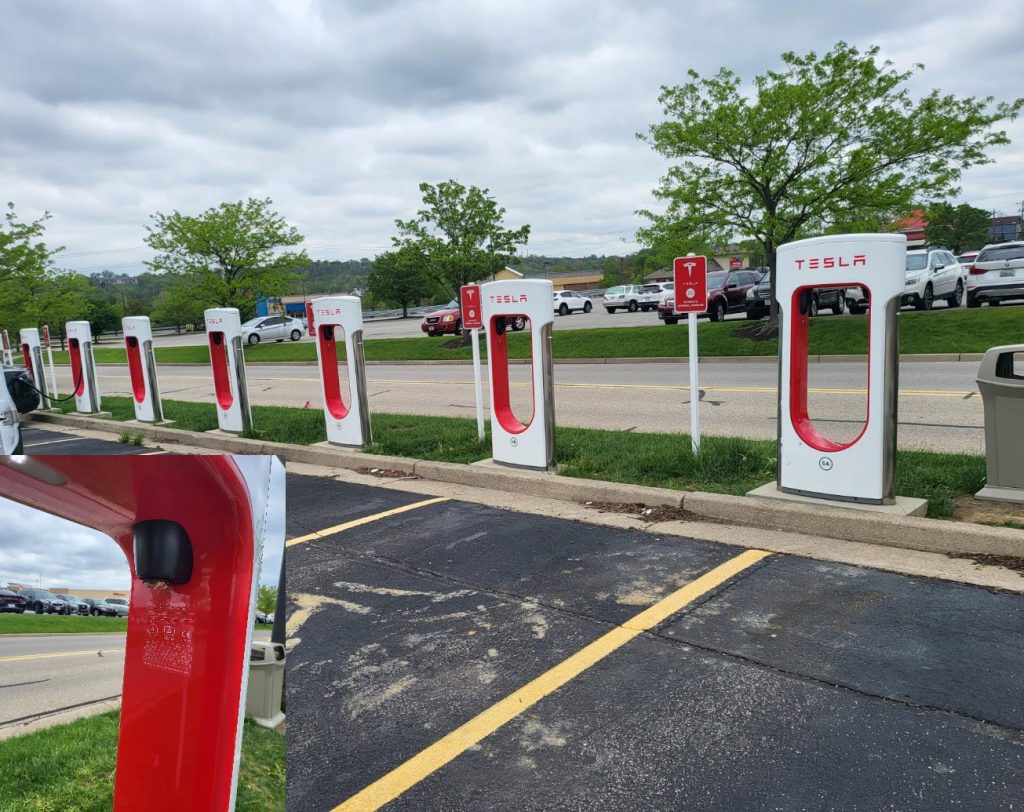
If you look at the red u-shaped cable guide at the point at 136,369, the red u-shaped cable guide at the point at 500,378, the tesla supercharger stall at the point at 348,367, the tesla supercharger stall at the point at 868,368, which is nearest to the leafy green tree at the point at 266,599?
the tesla supercharger stall at the point at 868,368

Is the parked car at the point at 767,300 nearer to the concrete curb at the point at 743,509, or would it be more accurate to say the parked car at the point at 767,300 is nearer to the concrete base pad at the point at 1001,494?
the concrete curb at the point at 743,509

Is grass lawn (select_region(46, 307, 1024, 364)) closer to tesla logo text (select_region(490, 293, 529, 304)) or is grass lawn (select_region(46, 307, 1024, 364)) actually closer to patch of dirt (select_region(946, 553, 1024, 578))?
tesla logo text (select_region(490, 293, 529, 304))

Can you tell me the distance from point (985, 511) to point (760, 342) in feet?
45.6

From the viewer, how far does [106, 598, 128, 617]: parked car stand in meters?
1.06

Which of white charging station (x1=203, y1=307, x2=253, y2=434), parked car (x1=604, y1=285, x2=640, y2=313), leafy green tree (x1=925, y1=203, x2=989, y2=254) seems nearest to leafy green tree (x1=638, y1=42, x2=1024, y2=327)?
white charging station (x1=203, y1=307, x2=253, y2=434)

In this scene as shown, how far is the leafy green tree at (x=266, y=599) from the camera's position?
1087mm

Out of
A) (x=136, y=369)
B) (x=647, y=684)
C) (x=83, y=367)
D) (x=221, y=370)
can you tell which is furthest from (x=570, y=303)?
(x=647, y=684)

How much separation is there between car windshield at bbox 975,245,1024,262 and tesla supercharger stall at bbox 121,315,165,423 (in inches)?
738

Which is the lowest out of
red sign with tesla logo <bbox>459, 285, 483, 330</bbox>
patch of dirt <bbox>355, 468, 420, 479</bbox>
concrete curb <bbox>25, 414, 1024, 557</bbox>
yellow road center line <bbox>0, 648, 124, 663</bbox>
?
patch of dirt <bbox>355, 468, 420, 479</bbox>

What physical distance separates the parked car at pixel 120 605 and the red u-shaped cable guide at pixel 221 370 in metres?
10.9

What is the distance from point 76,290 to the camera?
2966cm

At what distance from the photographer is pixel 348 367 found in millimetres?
9719

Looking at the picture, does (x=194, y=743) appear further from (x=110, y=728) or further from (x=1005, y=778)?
(x=1005, y=778)

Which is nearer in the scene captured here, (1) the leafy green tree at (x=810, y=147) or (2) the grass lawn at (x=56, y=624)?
(2) the grass lawn at (x=56, y=624)
